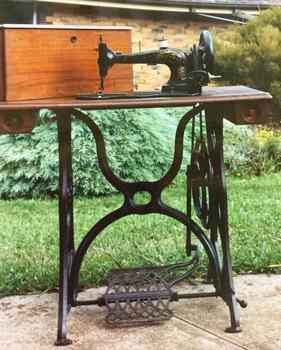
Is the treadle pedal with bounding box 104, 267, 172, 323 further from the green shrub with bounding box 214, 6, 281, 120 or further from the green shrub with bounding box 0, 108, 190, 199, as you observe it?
the green shrub with bounding box 214, 6, 281, 120

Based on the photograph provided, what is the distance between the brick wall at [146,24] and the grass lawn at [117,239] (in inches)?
195

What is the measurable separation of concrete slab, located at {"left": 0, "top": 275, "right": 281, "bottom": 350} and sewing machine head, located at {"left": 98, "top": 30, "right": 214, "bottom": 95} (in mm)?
977

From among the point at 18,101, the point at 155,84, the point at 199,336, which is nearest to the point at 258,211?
the point at 199,336

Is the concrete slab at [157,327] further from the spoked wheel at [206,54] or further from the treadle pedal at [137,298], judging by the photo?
the spoked wheel at [206,54]

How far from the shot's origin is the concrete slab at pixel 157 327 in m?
2.53

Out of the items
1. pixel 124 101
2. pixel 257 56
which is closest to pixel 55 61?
pixel 124 101

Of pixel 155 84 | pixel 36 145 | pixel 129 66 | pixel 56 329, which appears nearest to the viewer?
pixel 56 329

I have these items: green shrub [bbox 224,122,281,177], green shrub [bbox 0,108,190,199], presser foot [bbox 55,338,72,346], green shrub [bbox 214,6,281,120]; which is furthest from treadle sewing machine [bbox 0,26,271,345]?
green shrub [bbox 214,6,281,120]

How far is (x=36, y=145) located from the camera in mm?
6133

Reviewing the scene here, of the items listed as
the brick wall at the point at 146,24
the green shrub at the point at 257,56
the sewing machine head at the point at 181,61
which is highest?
the brick wall at the point at 146,24

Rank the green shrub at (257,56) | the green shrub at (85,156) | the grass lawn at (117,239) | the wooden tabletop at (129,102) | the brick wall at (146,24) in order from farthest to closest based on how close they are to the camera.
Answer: the brick wall at (146,24)
the green shrub at (257,56)
the green shrub at (85,156)
the grass lawn at (117,239)
the wooden tabletop at (129,102)

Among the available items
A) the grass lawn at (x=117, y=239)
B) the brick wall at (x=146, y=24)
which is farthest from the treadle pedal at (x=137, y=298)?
the brick wall at (x=146, y=24)

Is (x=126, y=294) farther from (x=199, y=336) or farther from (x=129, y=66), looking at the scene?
(x=129, y=66)

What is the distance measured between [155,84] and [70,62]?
314 inches
